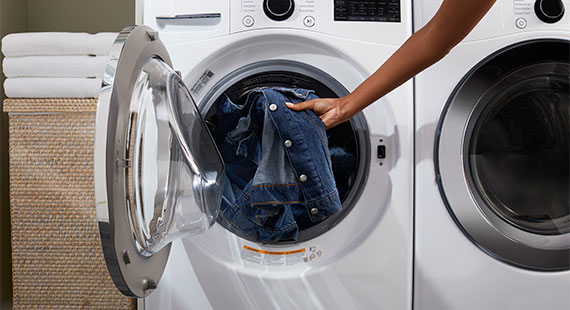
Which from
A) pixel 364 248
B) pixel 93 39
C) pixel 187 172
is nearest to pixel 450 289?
pixel 364 248

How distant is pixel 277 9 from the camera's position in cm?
85

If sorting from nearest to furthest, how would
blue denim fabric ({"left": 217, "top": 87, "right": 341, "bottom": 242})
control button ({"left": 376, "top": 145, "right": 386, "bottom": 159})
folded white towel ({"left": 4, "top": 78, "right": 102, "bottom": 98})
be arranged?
blue denim fabric ({"left": 217, "top": 87, "right": 341, "bottom": 242}) → control button ({"left": 376, "top": 145, "right": 386, "bottom": 159}) → folded white towel ({"left": 4, "top": 78, "right": 102, "bottom": 98})

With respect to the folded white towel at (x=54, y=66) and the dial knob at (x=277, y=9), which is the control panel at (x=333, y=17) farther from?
the folded white towel at (x=54, y=66)

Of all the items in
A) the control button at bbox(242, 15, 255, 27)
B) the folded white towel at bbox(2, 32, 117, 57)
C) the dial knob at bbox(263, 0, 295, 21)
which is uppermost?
the dial knob at bbox(263, 0, 295, 21)

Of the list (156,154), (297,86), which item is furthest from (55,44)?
(297,86)

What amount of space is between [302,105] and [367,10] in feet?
0.97

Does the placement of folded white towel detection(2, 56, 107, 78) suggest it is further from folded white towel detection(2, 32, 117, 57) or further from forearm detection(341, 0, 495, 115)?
forearm detection(341, 0, 495, 115)

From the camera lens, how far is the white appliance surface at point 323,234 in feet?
2.80

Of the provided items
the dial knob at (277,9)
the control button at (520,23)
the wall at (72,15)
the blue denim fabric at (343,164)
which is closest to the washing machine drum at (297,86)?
the blue denim fabric at (343,164)

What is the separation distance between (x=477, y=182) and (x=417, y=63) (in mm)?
376

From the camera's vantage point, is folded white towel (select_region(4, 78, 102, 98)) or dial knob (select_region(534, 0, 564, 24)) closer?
dial knob (select_region(534, 0, 564, 24))

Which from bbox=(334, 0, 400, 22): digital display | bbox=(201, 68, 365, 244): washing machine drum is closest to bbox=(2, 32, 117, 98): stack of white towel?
bbox=(201, 68, 365, 244): washing machine drum

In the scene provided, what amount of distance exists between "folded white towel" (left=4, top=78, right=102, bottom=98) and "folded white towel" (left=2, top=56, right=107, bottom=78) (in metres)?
0.02

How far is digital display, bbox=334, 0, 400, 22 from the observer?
872 millimetres
